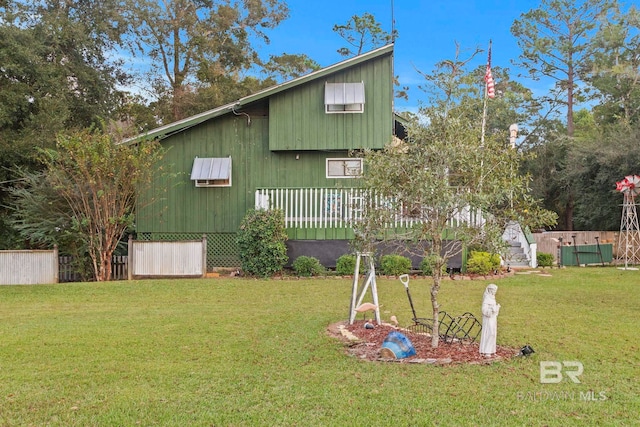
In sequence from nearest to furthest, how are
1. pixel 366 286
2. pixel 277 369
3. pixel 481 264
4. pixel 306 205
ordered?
pixel 277 369 < pixel 366 286 < pixel 481 264 < pixel 306 205

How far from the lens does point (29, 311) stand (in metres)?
9.00

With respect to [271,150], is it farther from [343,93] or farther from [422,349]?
[422,349]

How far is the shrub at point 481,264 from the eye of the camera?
43.4 ft

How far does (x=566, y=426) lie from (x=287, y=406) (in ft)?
7.21

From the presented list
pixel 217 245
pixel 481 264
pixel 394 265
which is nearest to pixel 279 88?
pixel 217 245

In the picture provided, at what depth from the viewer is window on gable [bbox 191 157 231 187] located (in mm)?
14531

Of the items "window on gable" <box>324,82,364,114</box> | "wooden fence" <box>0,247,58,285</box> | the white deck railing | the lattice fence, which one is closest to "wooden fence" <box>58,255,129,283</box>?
"wooden fence" <box>0,247,58,285</box>

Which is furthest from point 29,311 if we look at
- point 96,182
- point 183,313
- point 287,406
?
point 287,406

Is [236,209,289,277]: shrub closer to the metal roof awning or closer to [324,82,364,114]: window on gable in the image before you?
the metal roof awning

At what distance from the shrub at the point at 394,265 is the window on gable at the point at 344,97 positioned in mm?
4419

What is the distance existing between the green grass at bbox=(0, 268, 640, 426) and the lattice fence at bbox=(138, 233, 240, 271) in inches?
188

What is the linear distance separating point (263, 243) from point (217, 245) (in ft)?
8.58

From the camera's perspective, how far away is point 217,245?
49.1 feet

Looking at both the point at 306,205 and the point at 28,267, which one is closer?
the point at 28,267
